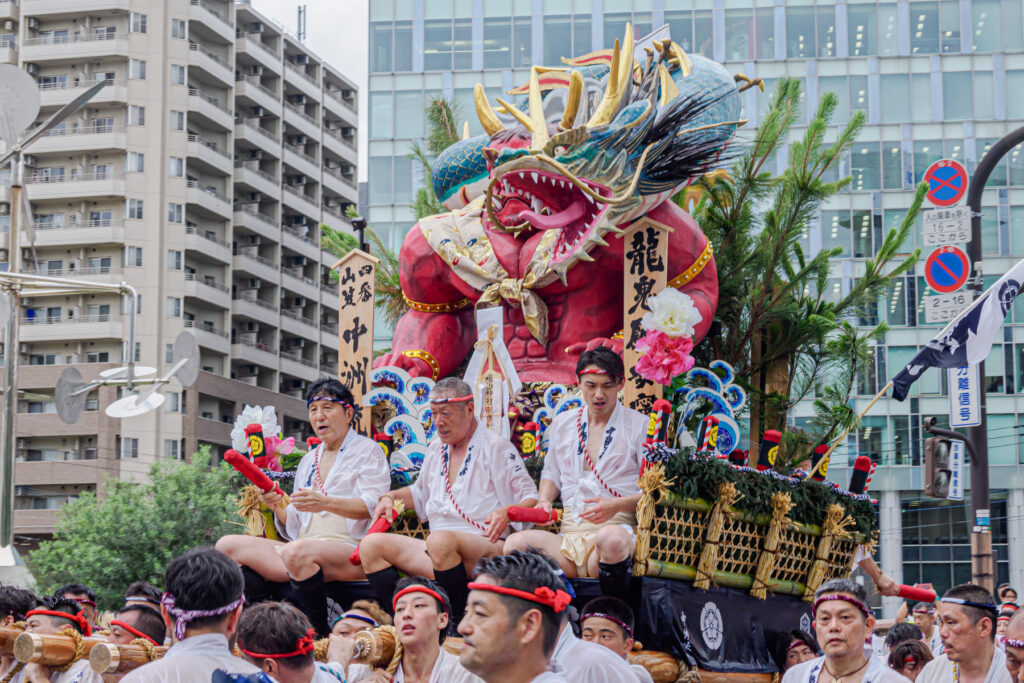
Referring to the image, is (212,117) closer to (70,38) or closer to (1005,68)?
(70,38)

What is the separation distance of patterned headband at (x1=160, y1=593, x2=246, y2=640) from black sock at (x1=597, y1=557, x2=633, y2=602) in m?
3.24

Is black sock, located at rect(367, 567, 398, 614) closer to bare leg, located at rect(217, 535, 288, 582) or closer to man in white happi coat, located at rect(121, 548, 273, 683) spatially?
bare leg, located at rect(217, 535, 288, 582)

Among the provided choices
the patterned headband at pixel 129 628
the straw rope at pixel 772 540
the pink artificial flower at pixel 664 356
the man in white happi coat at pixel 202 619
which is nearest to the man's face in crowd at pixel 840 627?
the straw rope at pixel 772 540

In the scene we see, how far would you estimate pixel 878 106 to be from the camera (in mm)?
34719

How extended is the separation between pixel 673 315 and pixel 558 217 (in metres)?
1.92

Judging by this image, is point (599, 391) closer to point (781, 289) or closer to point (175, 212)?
point (781, 289)

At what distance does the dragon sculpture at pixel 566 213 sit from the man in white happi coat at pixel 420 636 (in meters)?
3.02

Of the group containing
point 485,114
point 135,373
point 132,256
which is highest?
point 132,256

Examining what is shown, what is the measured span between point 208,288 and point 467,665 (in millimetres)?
43238

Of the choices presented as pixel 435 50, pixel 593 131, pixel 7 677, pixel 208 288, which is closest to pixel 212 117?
pixel 208 288

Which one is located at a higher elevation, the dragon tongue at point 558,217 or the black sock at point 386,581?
the dragon tongue at point 558,217

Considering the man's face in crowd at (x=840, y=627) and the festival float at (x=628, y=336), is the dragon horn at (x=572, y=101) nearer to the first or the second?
the festival float at (x=628, y=336)

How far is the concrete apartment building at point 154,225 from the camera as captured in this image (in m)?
43.0

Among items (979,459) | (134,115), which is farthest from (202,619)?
(134,115)
